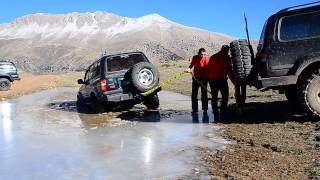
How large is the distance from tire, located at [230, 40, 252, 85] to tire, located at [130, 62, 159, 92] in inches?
141

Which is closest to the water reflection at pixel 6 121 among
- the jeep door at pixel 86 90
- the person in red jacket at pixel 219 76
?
the jeep door at pixel 86 90

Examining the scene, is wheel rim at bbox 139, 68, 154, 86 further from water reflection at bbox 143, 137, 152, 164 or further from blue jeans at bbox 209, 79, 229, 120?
water reflection at bbox 143, 137, 152, 164

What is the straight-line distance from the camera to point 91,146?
9.30 meters

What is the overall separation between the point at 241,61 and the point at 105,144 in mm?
3478

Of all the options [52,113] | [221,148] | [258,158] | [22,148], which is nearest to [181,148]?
[221,148]

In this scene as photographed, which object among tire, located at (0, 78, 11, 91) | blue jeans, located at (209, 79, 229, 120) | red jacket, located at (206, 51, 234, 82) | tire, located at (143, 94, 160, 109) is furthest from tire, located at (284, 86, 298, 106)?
tire, located at (0, 78, 11, 91)

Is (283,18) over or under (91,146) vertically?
over

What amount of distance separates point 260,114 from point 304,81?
2.21m

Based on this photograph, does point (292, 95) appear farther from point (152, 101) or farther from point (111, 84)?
point (111, 84)

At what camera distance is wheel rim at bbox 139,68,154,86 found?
1409 cm

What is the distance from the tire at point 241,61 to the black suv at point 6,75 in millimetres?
19199

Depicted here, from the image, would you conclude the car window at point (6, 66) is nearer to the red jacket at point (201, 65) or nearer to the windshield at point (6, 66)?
the windshield at point (6, 66)

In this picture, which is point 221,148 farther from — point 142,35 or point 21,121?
point 142,35

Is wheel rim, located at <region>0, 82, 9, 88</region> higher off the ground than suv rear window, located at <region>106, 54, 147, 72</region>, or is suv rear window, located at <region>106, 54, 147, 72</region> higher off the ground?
suv rear window, located at <region>106, 54, 147, 72</region>
